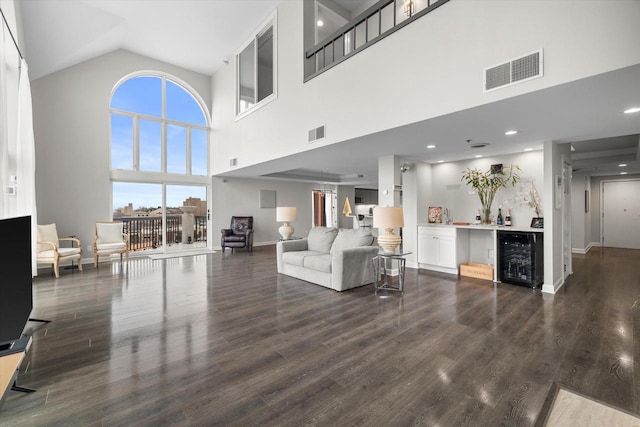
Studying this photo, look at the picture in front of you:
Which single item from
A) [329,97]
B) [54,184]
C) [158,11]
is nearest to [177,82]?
[158,11]

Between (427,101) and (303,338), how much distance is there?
292 centimetres

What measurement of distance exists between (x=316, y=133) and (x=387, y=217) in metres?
1.89

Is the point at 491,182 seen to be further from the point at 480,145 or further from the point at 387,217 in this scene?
the point at 387,217

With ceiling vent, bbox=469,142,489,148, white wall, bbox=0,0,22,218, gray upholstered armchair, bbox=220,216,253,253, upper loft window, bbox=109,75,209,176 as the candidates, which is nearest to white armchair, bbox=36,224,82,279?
white wall, bbox=0,0,22,218

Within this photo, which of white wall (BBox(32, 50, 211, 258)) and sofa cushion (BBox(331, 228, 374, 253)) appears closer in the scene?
sofa cushion (BBox(331, 228, 374, 253))

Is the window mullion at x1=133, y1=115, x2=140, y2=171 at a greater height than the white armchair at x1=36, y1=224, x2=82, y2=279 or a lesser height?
greater

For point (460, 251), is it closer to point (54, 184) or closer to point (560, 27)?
point (560, 27)

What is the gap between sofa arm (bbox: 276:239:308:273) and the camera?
5.40 meters

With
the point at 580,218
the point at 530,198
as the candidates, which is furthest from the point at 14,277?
the point at 580,218

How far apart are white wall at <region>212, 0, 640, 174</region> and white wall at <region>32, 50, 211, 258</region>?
4632 millimetres

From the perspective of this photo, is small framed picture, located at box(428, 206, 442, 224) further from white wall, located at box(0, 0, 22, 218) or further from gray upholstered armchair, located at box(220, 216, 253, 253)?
white wall, located at box(0, 0, 22, 218)

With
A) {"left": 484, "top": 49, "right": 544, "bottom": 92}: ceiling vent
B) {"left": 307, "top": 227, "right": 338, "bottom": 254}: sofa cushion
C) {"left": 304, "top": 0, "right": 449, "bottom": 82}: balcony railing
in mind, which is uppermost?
{"left": 304, "top": 0, "right": 449, "bottom": 82}: balcony railing

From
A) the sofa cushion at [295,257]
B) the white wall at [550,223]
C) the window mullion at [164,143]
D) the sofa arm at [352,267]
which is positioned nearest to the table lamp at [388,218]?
the sofa arm at [352,267]

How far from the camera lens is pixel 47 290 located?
14.1 feet
